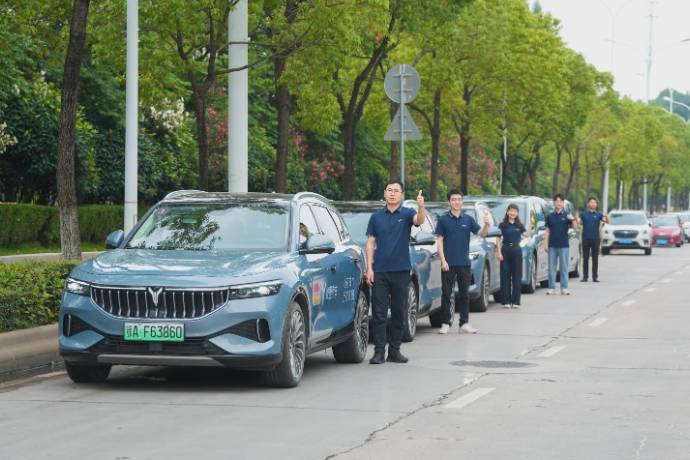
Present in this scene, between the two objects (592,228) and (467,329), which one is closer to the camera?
(467,329)

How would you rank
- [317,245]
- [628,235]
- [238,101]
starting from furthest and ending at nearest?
[628,235] → [238,101] → [317,245]

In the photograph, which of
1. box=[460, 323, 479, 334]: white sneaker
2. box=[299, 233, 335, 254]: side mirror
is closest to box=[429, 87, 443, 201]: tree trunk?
box=[460, 323, 479, 334]: white sneaker

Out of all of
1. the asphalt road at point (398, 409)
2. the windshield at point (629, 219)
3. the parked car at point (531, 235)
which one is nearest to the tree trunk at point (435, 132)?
the windshield at point (629, 219)

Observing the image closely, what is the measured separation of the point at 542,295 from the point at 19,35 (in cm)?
1028

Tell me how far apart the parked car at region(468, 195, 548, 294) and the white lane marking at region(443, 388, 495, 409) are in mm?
14326

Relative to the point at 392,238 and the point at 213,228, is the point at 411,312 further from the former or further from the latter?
the point at 213,228

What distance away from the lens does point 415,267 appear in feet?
55.5

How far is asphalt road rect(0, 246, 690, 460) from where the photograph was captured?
8789 mm

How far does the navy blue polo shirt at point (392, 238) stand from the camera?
556 inches

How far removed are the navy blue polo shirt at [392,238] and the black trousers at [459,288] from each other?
3406mm

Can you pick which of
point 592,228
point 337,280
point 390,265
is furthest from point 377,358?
point 592,228

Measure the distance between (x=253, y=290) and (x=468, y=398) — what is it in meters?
1.87

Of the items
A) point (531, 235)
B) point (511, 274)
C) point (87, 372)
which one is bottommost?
point (87, 372)

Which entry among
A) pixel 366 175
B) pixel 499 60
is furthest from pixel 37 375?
pixel 366 175
